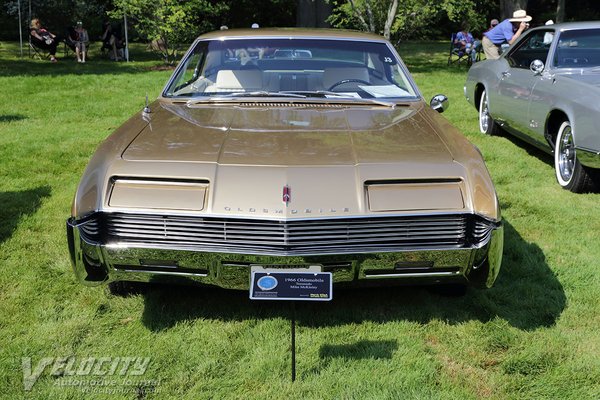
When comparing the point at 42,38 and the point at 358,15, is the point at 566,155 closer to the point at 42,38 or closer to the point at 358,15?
the point at 358,15

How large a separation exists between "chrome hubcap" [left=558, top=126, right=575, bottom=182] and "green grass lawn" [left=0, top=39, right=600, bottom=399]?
890 mm

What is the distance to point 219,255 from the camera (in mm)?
2844

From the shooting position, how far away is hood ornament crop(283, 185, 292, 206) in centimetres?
280

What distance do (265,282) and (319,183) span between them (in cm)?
53

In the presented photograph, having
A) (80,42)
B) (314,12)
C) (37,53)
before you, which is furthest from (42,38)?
(314,12)

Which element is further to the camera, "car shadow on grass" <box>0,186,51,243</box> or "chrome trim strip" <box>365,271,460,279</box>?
"car shadow on grass" <box>0,186,51,243</box>

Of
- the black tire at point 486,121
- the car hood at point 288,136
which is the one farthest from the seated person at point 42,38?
the car hood at point 288,136

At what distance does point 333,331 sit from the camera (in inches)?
130

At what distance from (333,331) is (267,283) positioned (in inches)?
30.1

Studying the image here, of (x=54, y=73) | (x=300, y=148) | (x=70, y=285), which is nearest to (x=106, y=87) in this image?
(x=54, y=73)

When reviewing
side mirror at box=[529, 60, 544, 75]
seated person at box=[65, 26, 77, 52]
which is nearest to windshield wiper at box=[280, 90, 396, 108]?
side mirror at box=[529, 60, 544, 75]

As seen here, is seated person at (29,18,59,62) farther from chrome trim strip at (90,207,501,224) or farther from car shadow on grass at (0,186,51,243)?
chrome trim strip at (90,207,501,224)

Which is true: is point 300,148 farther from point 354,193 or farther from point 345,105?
point 345,105

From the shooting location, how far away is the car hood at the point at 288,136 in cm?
306
